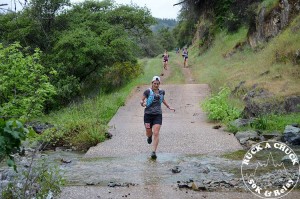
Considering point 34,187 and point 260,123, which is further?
point 260,123

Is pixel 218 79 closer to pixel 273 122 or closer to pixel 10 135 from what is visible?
pixel 273 122

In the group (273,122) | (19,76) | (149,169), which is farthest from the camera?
(19,76)

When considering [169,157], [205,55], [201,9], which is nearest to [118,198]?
[169,157]

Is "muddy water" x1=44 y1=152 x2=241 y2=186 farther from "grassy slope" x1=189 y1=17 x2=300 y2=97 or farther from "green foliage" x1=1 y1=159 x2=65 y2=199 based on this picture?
"grassy slope" x1=189 y1=17 x2=300 y2=97

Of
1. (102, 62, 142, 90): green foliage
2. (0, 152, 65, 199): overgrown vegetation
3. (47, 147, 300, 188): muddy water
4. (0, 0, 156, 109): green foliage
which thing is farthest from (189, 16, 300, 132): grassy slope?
(0, 152, 65, 199): overgrown vegetation

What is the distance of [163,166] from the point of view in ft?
28.0

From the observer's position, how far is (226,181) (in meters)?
6.96

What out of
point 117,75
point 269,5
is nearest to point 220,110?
point 117,75

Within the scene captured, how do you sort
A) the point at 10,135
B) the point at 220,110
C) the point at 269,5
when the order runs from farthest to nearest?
1. the point at 269,5
2. the point at 220,110
3. the point at 10,135

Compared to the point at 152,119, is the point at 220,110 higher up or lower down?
lower down

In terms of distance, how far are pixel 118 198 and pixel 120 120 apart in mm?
9132

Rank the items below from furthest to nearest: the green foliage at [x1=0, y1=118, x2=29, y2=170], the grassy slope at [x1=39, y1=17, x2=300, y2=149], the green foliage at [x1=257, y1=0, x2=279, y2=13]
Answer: the green foliage at [x1=257, y1=0, x2=279, y2=13]
the grassy slope at [x1=39, y1=17, x2=300, y2=149]
the green foliage at [x1=0, y1=118, x2=29, y2=170]

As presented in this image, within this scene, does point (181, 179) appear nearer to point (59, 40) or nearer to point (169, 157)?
point (169, 157)

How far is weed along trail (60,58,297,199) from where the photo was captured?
21.6 ft
